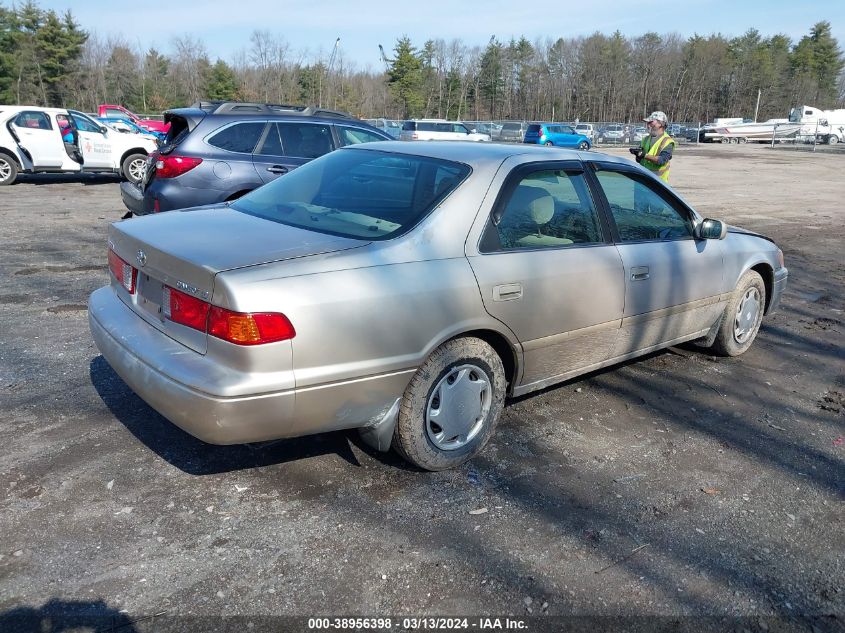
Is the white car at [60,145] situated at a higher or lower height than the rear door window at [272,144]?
lower

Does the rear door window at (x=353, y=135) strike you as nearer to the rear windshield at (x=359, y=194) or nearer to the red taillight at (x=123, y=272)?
the rear windshield at (x=359, y=194)

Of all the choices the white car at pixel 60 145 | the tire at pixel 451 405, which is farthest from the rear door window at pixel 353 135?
the white car at pixel 60 145

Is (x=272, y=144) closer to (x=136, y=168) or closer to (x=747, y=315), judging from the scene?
(x=747, y=315)

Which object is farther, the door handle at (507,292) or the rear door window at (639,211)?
the rear door window at (639,211)

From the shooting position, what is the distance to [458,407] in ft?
11.5

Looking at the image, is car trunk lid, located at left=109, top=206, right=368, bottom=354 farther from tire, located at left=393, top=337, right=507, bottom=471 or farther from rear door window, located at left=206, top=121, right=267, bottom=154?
rear door window, located at left=206, top=121, right=267, bottom=154

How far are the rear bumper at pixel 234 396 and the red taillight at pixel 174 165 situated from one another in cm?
474

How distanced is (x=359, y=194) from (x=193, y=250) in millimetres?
1055

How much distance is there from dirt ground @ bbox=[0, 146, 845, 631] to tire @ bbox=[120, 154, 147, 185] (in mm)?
12739

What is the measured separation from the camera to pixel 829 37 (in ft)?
324

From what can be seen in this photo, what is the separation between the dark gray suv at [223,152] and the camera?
25.0 ft

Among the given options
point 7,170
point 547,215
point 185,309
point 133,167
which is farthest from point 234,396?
point 7,170

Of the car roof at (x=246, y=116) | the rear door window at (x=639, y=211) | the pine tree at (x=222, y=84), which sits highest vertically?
the pine tree at (x=222, y=84)

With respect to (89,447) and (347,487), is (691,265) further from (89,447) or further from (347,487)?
(89,447)
